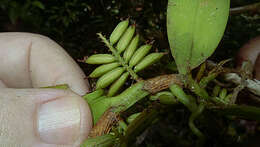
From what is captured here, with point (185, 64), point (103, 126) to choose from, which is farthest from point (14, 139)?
point (185, 64)

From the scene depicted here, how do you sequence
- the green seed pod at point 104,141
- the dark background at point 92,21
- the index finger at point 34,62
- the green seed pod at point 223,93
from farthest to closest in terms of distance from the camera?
the dark background at point 92,21 → the index finger at point 34,62 → the green seed pod at point 223,93 → the green seed pod at point 104,141

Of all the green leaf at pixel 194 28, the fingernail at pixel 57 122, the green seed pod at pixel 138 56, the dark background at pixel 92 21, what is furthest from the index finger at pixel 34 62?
the green leaf at pixel 194 28

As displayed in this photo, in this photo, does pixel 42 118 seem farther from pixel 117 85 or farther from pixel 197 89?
pixel 197 89

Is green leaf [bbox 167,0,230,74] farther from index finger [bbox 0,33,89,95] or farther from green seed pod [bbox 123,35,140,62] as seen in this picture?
index finger [bbox 0,33,89,95]

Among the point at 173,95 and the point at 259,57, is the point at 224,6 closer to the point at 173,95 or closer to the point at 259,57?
the point at 173,95

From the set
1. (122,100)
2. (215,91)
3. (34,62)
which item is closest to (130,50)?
(122,100)

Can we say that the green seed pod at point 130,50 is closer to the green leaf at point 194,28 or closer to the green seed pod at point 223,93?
the green leaf at point 194,28
